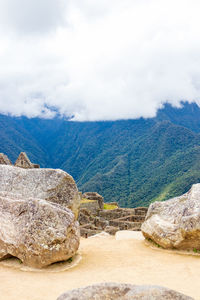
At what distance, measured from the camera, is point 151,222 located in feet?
49.1

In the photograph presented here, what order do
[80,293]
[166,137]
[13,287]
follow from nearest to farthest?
1. [80,293]
2. [13,287]
3. [166,137]

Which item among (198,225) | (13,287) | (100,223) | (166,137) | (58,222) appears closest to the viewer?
(13,287)

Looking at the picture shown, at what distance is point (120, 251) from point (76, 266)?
3208 millimetres

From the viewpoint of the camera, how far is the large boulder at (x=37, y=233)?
10781mm

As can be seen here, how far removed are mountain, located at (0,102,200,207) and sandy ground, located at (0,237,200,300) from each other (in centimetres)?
6512

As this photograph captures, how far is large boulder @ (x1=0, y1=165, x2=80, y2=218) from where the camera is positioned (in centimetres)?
1481

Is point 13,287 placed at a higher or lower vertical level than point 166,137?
lower

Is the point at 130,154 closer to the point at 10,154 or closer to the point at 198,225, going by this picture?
the point at 10,154

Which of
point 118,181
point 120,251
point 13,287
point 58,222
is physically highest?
point 58,222

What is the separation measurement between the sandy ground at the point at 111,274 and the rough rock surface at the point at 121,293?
136 inches

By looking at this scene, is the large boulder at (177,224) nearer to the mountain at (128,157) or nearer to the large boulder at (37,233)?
the large boulder at (37,233)

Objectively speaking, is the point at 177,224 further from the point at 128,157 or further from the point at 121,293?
the point at 128,157

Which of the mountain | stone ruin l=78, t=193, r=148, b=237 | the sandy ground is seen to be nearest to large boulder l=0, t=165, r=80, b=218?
the sandy ground

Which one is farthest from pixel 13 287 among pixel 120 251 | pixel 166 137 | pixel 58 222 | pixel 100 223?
pixel 166 137
